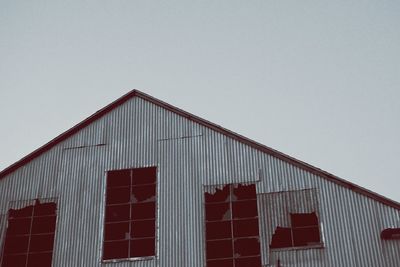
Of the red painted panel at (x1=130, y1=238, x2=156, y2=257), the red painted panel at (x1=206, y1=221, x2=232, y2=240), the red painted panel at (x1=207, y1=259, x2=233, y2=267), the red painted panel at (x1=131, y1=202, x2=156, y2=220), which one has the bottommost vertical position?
the red painted panel at (x1=207, y1=259, x2=233, y2=267)

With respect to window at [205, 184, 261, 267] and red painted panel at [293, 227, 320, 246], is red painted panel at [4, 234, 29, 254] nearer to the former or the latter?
window at [205, 184, 261, 267]

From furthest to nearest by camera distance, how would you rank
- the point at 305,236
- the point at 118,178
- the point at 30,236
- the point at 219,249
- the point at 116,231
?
the point at 118,178, the point at 30,236, the point at 116,231, the point at 219,249, the point at 305,236

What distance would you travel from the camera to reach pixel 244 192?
21156 millimetres

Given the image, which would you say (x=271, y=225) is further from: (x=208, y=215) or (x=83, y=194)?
(x=83, y=194)

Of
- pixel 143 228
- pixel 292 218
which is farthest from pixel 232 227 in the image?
pixel 143 228

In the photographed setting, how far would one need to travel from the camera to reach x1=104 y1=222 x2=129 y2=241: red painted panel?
21.2m

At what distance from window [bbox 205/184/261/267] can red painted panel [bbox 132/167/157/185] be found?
7.99 feet

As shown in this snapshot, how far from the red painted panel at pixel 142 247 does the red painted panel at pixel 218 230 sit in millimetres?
2139

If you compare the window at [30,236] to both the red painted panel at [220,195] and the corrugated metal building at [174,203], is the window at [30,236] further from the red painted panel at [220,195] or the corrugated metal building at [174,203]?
the red painted panel at [220,195]

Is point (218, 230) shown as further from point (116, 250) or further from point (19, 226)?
point (19, 226)

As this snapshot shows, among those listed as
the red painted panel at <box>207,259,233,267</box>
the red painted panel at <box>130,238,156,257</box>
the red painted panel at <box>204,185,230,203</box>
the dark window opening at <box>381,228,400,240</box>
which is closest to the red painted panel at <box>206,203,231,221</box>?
the red painted panel at <box>204,185,230,203</box>

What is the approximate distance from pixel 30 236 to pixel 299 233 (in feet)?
34.3

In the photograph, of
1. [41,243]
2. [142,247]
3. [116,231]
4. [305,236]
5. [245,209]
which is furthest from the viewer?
[41,243]

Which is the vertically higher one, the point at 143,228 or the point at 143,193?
the point at 143,193
